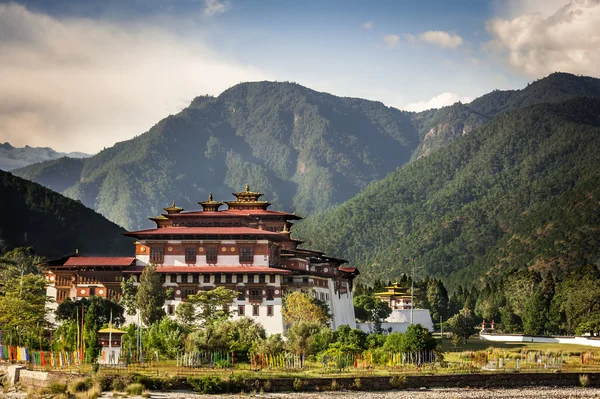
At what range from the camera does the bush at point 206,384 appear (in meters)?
67.2

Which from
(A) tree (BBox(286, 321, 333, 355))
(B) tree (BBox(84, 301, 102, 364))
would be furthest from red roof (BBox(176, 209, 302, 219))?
(A) tree (BBox(286, 321, 333, 355))

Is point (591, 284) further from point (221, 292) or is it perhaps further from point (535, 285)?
point (221, 292)

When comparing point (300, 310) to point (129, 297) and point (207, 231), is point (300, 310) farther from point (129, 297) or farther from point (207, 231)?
point (129, 297)

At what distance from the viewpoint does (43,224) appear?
616ft

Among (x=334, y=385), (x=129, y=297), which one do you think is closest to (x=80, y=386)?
(x=334, y=385)

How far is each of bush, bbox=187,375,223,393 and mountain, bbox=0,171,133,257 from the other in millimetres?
112662

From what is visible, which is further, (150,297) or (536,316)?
(536,316)

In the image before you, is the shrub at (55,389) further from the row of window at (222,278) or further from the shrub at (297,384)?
the row of window at (222,278)

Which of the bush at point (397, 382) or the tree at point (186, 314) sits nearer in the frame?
the bush at point (397, 382)

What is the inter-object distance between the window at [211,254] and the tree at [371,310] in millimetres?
28936

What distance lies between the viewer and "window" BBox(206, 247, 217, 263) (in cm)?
9538

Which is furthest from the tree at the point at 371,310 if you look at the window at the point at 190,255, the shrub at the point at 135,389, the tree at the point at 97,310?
the shrub at the point at 135,389

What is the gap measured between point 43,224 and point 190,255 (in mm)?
99547

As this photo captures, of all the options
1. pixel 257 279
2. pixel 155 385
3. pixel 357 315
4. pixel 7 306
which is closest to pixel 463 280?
pixel 357 315
